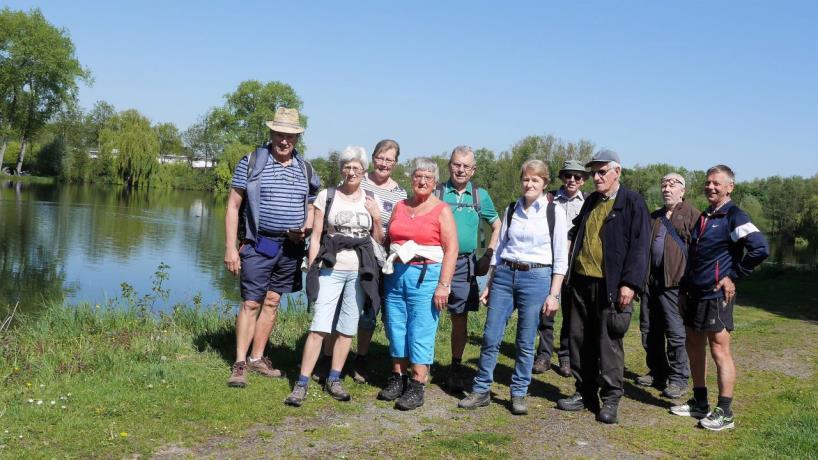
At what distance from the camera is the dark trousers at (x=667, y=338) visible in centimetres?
596

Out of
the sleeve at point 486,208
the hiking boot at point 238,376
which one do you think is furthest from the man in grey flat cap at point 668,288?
the hiking boot at point 238,376

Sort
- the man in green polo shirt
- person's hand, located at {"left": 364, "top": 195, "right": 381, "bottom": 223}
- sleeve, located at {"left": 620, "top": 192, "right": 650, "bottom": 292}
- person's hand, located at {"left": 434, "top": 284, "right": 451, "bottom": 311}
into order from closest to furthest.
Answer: sleeve, located at {"left": 620, "top": 192, "right": 650, "bottom": 292}, person's hand, located at {"left": 434, "top": 284, "right": 451, "bottom": 311}, person's hand, located at {"left": 364, "top": 195, "right": 381, "bottom": 223}, the man in green polo shirt

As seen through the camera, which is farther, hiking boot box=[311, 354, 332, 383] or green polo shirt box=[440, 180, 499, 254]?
hiking boot box=[311, 354, 332, 383]

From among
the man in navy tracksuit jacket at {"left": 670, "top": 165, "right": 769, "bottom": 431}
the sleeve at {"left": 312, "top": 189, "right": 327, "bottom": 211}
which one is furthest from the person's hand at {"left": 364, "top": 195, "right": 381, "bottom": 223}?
the man in navy tracksuit jacket at {"left": 670, "top": 165, "right": 769, "bottom": 431}

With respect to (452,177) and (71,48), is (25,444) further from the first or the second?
(71,48)

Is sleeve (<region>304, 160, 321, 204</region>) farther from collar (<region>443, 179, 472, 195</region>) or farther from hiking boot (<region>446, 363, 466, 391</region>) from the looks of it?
hiking boot (<region>446, 363, 466, 391</region>)

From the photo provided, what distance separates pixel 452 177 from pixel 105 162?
6684cm

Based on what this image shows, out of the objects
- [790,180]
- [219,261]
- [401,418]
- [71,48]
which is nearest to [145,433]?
[401,418]

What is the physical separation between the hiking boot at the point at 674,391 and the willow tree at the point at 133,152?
62.3 m

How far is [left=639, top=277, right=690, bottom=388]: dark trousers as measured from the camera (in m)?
5.96

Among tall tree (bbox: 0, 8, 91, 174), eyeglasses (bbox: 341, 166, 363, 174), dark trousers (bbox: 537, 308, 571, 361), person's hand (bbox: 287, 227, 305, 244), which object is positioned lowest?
dark trousers (bbox: 537, 308, 571, 361)

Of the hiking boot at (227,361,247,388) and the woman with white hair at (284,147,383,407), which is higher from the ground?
the woman with white hair at (284,147,383,407)

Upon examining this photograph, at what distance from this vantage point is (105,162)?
213 feet

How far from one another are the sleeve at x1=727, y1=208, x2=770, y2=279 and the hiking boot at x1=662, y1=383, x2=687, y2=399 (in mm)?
1307
